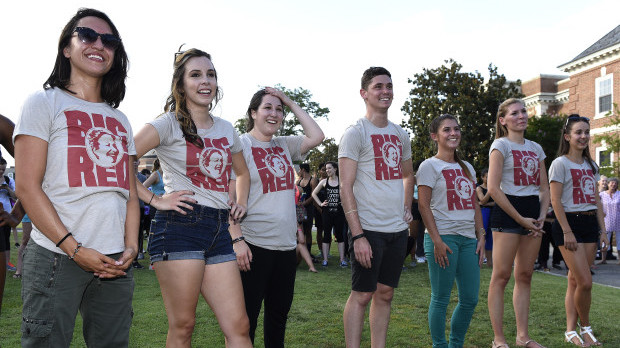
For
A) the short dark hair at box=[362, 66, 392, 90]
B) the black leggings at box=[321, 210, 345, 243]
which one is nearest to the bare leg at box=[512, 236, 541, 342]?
the short dark hair at box=[362, 66, 392, 90]

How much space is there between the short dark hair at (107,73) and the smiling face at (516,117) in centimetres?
381

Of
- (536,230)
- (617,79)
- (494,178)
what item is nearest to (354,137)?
(494,178)

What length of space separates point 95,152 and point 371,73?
8.91 feet

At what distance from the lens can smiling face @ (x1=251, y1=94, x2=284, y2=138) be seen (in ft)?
14.0

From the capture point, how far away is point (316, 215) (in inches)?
515

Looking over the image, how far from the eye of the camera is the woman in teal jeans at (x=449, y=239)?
473 centimetres

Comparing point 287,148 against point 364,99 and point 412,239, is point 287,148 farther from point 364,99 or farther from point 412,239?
point 412,239

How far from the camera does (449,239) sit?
4.81m

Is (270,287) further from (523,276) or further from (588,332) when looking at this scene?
(588,332)

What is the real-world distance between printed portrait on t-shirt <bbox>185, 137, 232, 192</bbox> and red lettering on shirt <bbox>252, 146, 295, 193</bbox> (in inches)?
26.4

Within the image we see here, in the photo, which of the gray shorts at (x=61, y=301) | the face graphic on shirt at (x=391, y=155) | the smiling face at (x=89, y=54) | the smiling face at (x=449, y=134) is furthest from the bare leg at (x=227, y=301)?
the smiling face at (x=449, y=134)

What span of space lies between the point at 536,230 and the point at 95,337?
13.2 feet

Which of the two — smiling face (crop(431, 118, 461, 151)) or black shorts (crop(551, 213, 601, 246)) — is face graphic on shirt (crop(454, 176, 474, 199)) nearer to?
smiling face (crop(431, 118, 461, 151))

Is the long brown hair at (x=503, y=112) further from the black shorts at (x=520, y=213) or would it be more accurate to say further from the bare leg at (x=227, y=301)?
the bare leg at (x=227, y=301)
